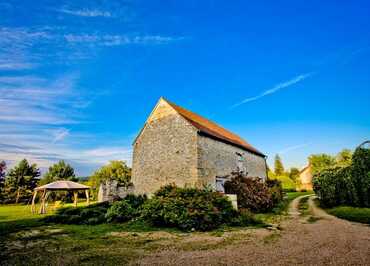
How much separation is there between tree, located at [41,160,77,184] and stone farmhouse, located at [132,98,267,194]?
28.0m

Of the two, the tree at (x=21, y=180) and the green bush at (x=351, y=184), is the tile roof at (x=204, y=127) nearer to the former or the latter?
the green bush at (x=351, y=184)

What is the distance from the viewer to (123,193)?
18500 mm

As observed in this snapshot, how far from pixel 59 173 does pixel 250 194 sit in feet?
125

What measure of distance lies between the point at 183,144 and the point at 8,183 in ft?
117

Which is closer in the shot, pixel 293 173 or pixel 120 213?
pixel 120 213

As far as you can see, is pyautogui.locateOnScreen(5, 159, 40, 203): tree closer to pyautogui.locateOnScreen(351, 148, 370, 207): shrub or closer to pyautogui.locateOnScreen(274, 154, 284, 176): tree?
pyautogui.locateOnScreen(351, 148, 370, 207): shrub

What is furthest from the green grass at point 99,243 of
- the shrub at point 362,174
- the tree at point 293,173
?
the tree at point 293,173

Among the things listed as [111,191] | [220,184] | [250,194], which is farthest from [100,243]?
[111,191]

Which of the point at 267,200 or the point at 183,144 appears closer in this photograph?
the point at 267,200

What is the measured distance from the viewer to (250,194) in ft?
46.1

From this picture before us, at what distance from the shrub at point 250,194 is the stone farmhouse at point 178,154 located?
1.55m

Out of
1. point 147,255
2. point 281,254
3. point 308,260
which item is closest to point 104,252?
point 147,255

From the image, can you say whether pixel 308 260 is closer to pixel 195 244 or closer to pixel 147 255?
pixel 195 244

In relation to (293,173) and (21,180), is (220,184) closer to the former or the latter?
(21,180)
